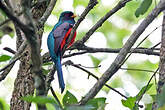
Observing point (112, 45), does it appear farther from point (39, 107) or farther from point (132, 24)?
point (39, 107)

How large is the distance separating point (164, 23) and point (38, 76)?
841 millimetres

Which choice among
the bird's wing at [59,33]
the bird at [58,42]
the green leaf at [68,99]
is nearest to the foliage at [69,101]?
the green leaf at [68,99]

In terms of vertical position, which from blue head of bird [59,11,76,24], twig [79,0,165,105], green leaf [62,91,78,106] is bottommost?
green leaf [62,91,78,106]

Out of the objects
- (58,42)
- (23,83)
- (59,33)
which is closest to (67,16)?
(59,33)

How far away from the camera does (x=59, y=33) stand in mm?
4047

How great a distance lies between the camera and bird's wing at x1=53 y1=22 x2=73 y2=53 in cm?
386

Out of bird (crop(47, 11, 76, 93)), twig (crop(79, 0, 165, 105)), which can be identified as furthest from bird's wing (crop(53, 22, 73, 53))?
twig (crop(79, 0, 165, 105))

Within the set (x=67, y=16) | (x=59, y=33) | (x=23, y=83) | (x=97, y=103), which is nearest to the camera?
(x=97, y=103)

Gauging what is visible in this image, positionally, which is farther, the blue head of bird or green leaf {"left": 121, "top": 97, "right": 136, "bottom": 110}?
Answer: the blue head of bird

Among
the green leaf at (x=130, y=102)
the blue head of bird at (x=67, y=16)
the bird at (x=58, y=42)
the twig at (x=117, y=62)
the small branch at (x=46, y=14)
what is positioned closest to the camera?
the twig at (x=117, y=62)

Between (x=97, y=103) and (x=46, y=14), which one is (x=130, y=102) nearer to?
(x=97, y=103)

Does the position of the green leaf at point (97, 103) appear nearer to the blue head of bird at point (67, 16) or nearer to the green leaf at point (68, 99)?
the green leaf at point (68, 99)

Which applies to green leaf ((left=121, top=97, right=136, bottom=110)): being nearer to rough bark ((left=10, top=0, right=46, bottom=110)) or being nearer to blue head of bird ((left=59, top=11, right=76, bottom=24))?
rough bark ((left=10, top=0, right=46, bottom=110))

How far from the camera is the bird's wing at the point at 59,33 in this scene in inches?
152
